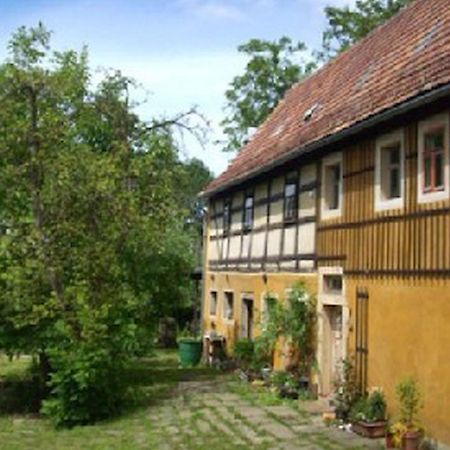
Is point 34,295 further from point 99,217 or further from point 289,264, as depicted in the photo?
point 289,264

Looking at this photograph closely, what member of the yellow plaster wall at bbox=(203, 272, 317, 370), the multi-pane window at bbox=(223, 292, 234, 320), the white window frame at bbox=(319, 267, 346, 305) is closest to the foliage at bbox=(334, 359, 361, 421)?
the white window frame at bbox=(319, 267, 346, 305)

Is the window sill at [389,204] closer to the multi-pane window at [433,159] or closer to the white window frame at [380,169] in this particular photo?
the white window frame at [380,169]

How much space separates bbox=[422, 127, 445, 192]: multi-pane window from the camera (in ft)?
34.4

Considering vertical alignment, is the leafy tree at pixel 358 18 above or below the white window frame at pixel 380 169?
above

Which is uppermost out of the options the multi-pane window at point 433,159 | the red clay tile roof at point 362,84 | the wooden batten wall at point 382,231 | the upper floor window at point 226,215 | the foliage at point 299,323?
the red clay tile roof at point 362,84

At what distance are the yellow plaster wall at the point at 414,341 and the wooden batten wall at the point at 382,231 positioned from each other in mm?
263

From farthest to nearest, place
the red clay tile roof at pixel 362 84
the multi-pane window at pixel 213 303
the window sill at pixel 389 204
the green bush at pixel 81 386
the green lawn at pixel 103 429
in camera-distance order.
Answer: the multi-pane window at pixel 213 303
the green bush at pixel 81 386
the green lawn at pixel 103 429
the red clay tile roof at pixel 362 84
the window sill at pixel 389 204

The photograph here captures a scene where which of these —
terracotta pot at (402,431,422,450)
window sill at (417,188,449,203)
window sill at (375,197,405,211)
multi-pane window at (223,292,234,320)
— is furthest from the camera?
multi-pane window at (223,292,234,320)

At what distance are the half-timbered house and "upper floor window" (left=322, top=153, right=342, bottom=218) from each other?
2cm

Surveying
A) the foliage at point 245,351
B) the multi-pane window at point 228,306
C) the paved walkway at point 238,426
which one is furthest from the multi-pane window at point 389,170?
the multi-pane window at point 228,306

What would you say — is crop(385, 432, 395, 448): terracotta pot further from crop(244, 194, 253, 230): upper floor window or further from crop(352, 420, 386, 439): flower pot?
crop(244, 194, 253, 230): upper floor window

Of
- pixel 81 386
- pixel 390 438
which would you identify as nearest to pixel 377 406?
pixel 390 438

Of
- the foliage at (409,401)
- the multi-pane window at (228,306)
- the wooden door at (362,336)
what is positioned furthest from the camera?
the multi-pane window at (228,306)

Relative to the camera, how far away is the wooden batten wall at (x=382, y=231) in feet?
33.8
